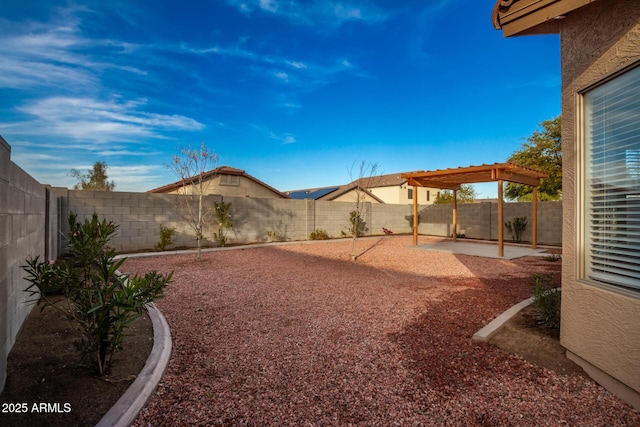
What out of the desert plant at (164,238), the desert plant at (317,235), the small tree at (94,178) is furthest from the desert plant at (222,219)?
the small tree at (94,178)

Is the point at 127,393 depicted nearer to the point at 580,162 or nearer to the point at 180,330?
the point at 180,330

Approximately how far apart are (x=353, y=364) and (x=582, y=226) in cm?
245

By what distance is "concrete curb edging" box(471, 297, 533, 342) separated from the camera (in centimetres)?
328

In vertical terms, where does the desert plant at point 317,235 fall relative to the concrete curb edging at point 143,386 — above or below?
above

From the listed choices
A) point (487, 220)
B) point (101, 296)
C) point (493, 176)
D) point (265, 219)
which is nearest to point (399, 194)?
point (487, 220)

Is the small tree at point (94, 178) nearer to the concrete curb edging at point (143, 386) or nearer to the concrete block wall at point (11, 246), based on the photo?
the concrete block wall at point (11, 246)

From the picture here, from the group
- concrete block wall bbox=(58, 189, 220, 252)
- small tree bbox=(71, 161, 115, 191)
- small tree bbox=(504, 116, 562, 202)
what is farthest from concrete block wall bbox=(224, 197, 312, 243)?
small tree bbox=(71, 161, 115, 191)

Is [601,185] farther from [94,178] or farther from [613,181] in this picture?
[94,178]

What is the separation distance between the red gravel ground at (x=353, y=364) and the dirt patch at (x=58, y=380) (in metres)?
0.33

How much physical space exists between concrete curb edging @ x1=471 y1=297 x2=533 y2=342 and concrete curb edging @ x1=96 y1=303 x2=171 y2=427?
3.24 metres

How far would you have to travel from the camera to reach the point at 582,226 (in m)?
2.63

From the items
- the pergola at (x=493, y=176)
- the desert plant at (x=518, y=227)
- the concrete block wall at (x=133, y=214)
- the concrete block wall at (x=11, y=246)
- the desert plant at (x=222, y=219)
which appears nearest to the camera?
the concrete block wall at (x=11, y=246)

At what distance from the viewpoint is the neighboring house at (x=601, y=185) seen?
7.18ft

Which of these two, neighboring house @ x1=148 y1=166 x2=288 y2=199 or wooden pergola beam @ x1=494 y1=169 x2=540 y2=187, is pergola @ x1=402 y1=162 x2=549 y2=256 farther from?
neighboring house @ x1=148 y1=166 x2=288 y2=199
